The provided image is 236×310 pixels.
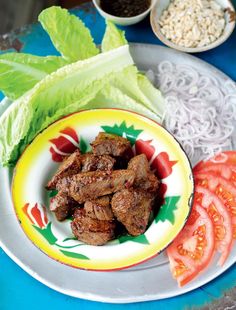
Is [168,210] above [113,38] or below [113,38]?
below

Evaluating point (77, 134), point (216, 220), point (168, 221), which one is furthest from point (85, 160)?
point (216, 220)

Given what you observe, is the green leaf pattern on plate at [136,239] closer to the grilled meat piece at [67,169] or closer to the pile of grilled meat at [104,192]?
the pile of grilled meat at [104,192]

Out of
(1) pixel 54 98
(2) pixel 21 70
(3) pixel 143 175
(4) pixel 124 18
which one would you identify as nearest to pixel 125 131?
(3) pixel 143 175

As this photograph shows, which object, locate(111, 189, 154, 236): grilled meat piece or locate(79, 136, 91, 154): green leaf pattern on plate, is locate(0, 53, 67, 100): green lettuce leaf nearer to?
locate(79, 136, 91, 154): green leaf pattern on plate

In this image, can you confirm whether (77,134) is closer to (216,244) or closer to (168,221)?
(168,221)

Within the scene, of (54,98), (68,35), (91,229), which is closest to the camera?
(91,229)

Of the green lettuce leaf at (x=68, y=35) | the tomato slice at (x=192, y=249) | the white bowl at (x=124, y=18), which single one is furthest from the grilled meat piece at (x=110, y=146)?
the white bowl at (x=124, y=18)

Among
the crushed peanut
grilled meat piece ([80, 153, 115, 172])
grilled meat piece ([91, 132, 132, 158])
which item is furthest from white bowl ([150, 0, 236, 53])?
Result: grilled meat piece ([80, 153, 115, 172])

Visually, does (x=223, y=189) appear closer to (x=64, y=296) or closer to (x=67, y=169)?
(x=67, y=169)
